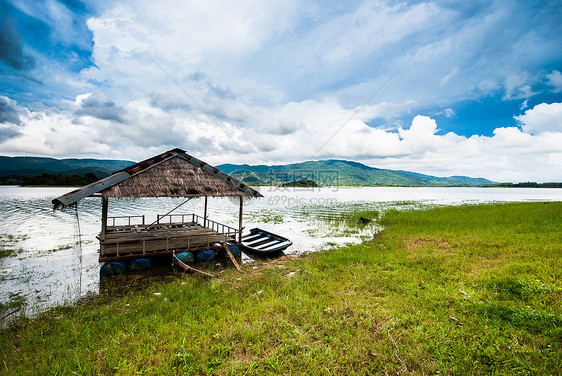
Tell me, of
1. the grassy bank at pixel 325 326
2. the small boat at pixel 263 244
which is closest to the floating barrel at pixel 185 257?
the small boat at pixel 263 244

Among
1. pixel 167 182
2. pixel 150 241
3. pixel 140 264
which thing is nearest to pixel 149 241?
pixel 150 241

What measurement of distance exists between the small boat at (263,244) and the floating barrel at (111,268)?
249 inches

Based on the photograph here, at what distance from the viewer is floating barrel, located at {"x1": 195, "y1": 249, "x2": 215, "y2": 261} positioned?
44.4 ft

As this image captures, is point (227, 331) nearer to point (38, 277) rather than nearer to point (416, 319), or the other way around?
point (416, 319)

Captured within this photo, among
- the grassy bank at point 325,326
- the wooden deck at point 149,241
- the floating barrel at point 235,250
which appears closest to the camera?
the grassy bank at point 325,326

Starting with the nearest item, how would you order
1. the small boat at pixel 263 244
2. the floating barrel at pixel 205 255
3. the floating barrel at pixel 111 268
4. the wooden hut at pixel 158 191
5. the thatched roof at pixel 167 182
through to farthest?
the floating barrel at pixel 111 268
the thatched roof at pixel 167 182
the wooden hut at pixel 158 191
the floating barrel at pixel 205 255
the small boat at pixel 263 244

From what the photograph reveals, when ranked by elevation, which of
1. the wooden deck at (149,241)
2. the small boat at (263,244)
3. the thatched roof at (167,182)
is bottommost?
the small boat at (263,244)

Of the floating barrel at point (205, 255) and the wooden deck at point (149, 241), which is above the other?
the wooden deck at point (149, 241)

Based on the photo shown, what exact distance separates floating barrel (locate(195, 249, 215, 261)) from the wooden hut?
0.75 feet

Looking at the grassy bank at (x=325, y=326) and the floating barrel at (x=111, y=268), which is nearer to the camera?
the grassy bank at (x=325, y=326)

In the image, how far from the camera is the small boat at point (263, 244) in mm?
14211

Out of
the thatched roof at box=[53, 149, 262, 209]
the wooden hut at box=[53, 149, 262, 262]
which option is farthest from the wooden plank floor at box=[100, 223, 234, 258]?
the thatched roof at box=[53, 149, 262, 209]

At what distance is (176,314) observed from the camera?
6316mm

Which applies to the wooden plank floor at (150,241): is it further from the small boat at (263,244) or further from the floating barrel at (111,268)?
the small boat at (263,244)
